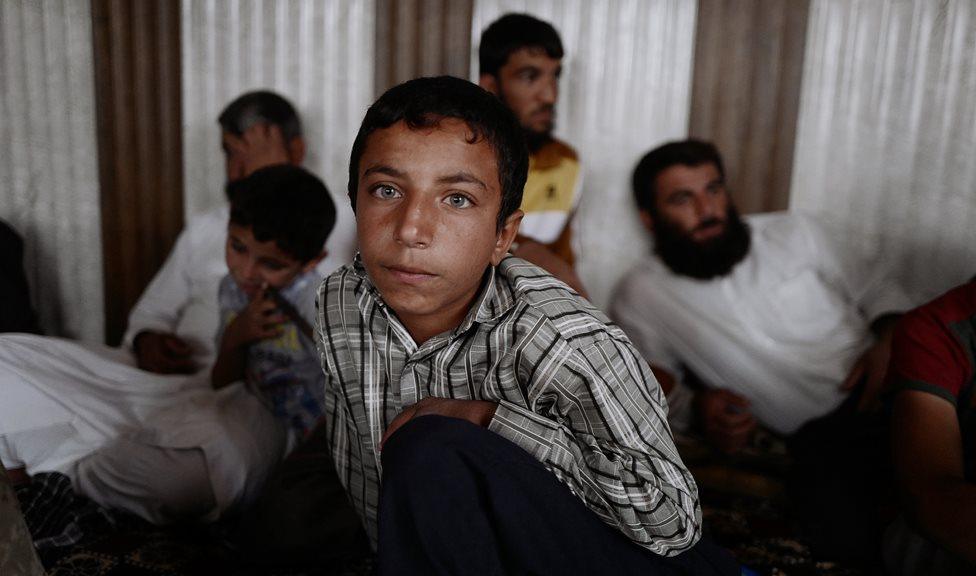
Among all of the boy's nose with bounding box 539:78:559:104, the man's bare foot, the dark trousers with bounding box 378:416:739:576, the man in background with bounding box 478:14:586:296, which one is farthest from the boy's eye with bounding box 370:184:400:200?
the boy's nose with bounding box 539:78:559:104

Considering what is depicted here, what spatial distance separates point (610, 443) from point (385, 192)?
537 millimetres

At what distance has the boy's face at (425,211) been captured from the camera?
1174mm

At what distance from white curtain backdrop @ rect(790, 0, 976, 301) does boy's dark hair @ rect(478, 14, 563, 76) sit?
46.3 inches

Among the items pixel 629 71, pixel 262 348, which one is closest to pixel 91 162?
pixel 262 348

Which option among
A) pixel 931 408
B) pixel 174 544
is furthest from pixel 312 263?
pixel 931 408

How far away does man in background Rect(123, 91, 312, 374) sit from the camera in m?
2.50

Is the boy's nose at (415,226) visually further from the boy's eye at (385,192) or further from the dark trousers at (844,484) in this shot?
the dark trousers at (844,484)

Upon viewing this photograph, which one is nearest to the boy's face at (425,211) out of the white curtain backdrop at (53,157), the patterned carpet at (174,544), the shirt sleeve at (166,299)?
the patterned carpet at (174,544)

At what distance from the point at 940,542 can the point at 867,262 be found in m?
1.72

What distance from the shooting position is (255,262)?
85.9 inches

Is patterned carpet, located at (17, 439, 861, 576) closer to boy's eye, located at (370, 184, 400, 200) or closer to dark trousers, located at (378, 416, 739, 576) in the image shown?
dark trousers, located at (378, 416, 739, 576)

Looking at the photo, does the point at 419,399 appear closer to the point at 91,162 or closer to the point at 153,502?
the point at 153,502

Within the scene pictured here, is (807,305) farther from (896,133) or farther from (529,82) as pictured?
(529,82)

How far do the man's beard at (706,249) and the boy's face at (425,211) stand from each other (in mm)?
1705
